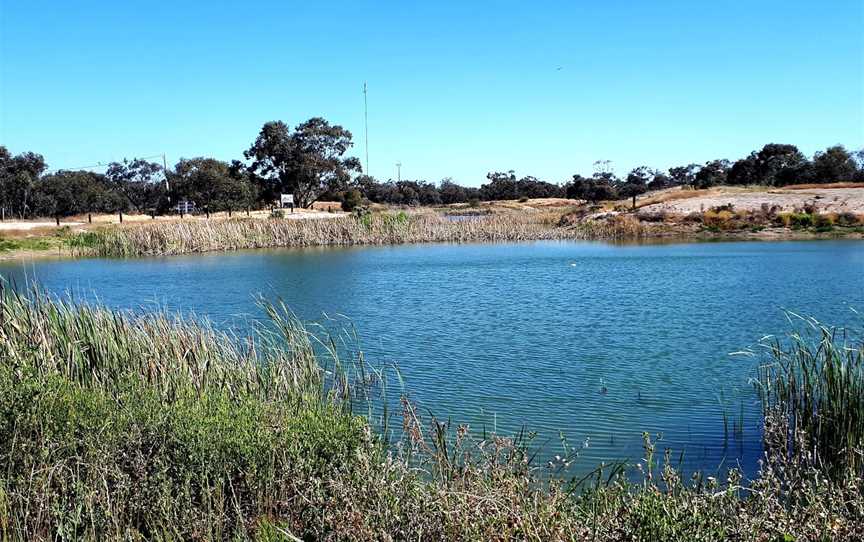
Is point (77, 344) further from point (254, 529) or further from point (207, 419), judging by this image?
point (254, 529)

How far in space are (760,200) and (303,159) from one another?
1487 inches

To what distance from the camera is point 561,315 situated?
17312 mm

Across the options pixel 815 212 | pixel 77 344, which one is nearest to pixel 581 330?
pixel 77 344

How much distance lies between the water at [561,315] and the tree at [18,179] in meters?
21.7

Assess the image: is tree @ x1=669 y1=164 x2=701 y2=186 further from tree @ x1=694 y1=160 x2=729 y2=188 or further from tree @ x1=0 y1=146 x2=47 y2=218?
tree @ x1=0 y1=146 x2=47 y2=218

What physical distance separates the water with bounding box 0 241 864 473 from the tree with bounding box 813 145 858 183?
95.0 ft

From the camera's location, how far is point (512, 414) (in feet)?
31.6

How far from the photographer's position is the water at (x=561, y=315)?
372 inches

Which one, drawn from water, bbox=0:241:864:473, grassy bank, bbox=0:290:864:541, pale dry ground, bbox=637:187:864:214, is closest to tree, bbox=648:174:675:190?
pale dry ground, bbox=637:187:864:214

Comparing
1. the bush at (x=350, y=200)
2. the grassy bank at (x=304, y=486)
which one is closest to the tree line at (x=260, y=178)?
the bush at (x=350, y=200)

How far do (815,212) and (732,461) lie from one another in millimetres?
44239

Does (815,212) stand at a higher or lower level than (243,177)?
lower

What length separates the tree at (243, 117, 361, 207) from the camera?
6869 centimetres

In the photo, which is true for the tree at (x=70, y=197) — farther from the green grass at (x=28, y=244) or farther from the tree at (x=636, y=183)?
the tree at (x=636, y=183)
